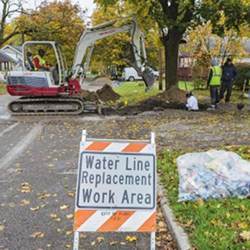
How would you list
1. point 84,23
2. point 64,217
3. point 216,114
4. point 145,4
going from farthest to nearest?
point 84,23, point 145,4, point 216,114, point 64,217

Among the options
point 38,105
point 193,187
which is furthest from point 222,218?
point 38,105

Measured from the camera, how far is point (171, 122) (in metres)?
17.3

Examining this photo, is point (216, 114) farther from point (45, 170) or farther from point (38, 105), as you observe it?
point (45, 170)

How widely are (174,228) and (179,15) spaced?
2009 centimetres

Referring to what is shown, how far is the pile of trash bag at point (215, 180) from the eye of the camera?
718cm

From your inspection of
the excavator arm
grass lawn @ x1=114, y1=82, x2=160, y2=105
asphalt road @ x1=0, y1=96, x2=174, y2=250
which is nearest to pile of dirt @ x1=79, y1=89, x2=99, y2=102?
the excavator arm

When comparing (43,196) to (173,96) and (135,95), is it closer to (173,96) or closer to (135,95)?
(173,96)

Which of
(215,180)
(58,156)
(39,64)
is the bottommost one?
(58,156)

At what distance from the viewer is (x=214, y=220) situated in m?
6.27

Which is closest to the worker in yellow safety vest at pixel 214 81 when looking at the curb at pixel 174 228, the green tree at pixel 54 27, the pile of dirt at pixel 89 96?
the pile of dirt at pixel 89 96

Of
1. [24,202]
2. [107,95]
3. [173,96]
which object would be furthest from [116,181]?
[107,95]

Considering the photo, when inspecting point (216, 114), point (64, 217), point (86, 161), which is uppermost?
point (86, 161)

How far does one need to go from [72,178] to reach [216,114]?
11.6 meters

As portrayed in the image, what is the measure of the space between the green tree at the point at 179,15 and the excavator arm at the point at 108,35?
1732mm
